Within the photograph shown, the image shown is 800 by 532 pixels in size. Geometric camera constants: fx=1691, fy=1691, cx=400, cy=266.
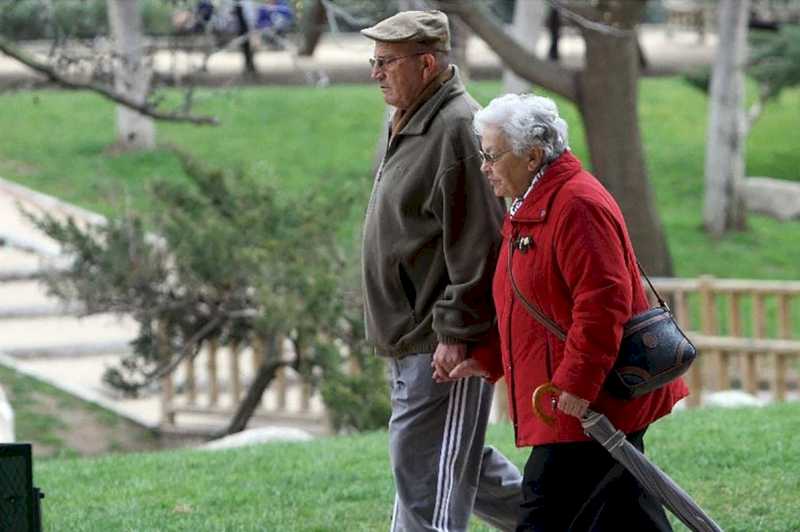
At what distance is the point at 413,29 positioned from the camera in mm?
5148

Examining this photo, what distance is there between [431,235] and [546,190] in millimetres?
544

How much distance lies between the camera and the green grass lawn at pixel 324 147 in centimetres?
2397

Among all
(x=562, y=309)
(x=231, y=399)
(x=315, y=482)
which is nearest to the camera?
(x=562, y=309)

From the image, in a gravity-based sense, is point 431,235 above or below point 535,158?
below

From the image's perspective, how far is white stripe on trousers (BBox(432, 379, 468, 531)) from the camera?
17.3 feet

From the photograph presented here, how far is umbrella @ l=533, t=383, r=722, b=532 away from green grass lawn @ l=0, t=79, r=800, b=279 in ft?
55.2

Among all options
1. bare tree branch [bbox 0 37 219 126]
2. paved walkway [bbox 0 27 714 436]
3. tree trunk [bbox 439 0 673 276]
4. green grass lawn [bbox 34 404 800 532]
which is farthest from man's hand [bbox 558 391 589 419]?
tree trunk [bbox 439 0 673 276]

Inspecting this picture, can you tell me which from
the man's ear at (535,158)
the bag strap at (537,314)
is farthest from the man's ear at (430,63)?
the bag strap at (537,314)

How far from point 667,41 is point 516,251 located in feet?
118

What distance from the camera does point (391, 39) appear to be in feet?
16.8

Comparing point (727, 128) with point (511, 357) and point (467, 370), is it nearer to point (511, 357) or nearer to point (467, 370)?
point (467, 370)

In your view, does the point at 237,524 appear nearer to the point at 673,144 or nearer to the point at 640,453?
the point at 640,453

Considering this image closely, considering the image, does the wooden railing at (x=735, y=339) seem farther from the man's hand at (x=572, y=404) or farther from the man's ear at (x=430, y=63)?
the man's hand at (x=572, y=404)

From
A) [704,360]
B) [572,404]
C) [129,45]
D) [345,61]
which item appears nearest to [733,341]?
[704,360]
